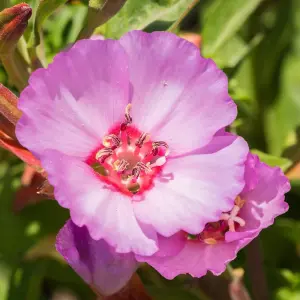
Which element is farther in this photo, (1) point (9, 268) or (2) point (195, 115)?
(1) point (9, 268)

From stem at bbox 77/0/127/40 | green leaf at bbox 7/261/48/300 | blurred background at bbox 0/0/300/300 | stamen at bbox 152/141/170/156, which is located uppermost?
stem at bbox 77/0/127/40

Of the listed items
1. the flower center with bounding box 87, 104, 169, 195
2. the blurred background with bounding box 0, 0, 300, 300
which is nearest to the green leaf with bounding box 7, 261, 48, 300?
the blurred background with bounding box 0, 0, 300, 300

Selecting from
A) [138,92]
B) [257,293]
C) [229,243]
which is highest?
[138,92]

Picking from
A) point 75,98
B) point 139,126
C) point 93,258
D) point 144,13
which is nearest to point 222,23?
point 144,13

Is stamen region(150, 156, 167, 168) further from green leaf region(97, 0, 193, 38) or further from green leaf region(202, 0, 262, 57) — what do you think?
green leaf region(202, 0, 262, 57)

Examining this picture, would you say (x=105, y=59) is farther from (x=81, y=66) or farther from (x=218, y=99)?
(x=218, y=99)

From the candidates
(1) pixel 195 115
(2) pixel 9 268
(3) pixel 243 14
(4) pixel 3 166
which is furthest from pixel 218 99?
(4) pixel 3 166

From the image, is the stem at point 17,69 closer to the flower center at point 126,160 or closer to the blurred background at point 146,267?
the blurred background at point 146,267
